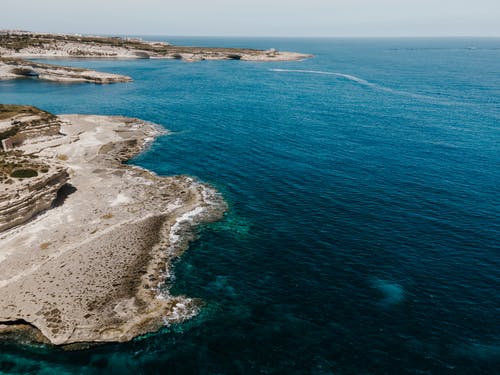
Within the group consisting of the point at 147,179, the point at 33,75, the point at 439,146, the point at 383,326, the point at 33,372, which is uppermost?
the point at 33,75

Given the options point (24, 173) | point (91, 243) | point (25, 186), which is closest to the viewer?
point (91, 243)

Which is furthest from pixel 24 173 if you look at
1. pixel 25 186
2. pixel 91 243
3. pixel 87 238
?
pixel 91 243

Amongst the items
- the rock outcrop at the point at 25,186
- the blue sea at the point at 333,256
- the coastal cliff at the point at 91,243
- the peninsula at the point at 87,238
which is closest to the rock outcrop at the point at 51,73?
the blue sea at the point at 333,256

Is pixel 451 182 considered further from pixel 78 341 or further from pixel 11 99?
pixel 11 99

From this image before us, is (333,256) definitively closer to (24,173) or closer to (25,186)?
(25,186)

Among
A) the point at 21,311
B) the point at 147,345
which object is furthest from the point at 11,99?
the point at 147,345

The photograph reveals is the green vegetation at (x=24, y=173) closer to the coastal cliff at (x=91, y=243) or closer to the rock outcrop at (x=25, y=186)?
the rock outcrop at (x=25, y=186)
